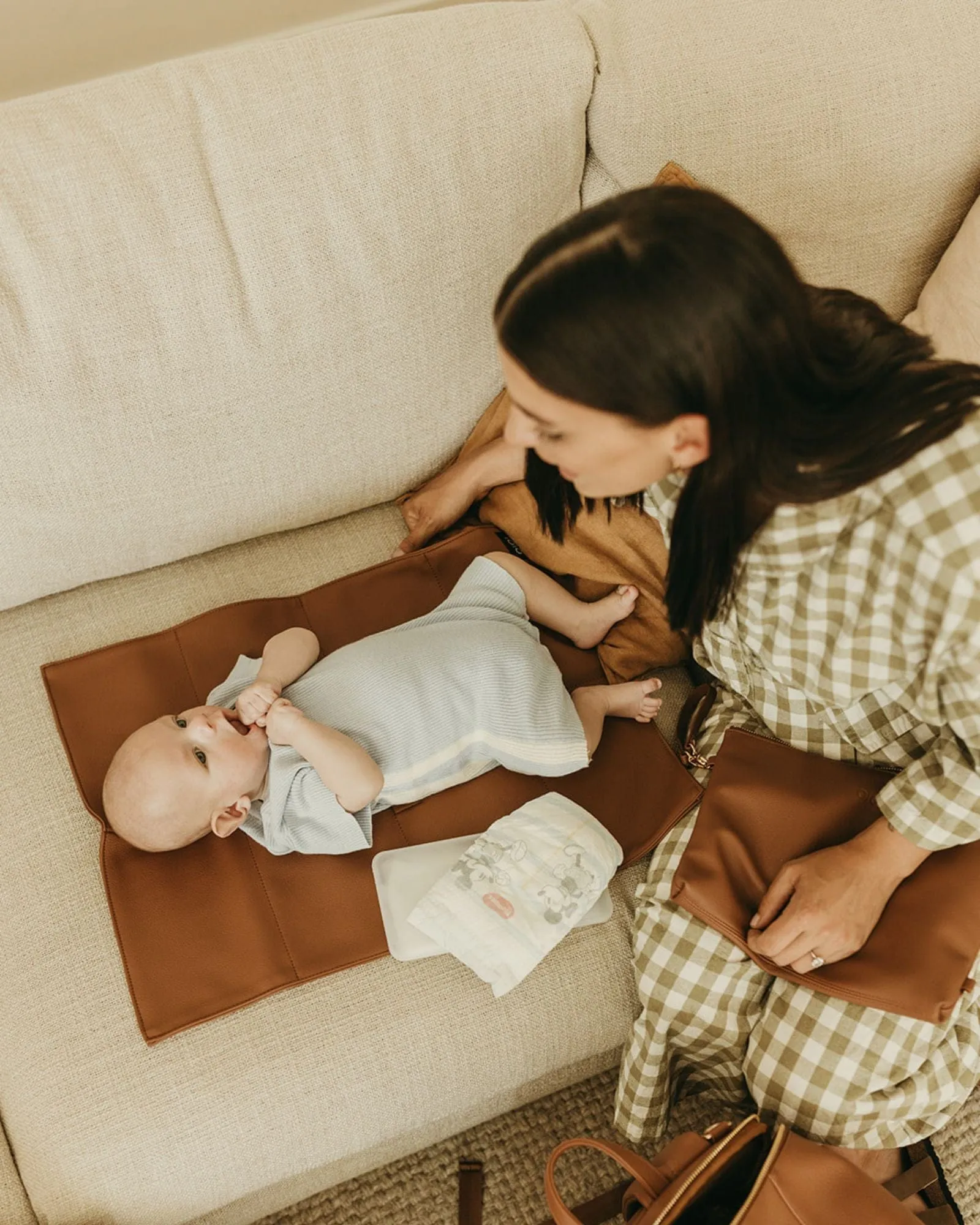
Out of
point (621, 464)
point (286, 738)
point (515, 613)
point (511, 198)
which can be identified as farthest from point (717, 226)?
point (286, 738)

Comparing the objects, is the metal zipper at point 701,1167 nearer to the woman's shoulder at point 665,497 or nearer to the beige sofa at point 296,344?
the beige sofa at point 296,344

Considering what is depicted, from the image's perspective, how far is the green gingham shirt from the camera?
3.16 feet

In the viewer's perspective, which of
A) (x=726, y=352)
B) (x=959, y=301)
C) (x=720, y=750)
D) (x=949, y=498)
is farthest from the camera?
(x=959, y=301)

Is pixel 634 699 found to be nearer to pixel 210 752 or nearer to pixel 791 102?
pixel 210 752

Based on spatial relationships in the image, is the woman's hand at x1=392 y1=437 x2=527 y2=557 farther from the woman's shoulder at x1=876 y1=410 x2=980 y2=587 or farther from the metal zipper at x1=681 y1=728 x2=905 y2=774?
the woman's shoulder at x1=876 y1=410 x2=980 y2=587

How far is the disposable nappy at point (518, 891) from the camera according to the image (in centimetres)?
117

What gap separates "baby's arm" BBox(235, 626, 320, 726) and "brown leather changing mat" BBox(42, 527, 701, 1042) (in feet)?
0.16

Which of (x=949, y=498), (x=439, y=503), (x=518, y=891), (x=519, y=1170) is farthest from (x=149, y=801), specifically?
(x=949, y=498)

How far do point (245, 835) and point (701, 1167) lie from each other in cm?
63

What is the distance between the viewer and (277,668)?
51.1 inches

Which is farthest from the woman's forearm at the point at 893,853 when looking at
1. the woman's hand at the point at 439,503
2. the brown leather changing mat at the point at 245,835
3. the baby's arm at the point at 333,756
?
the woman's hand at the point at 439,503

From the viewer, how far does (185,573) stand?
1.44 meters

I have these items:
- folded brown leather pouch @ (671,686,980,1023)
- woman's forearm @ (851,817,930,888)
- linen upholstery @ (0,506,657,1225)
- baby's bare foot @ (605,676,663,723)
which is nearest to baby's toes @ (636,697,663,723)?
baby's bare foot @ (605,676,663,723)

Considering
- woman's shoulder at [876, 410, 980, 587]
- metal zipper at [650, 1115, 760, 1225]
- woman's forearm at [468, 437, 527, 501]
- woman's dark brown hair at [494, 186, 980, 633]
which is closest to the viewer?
woman's dark brown hair at [494, 186, 980, 633]
